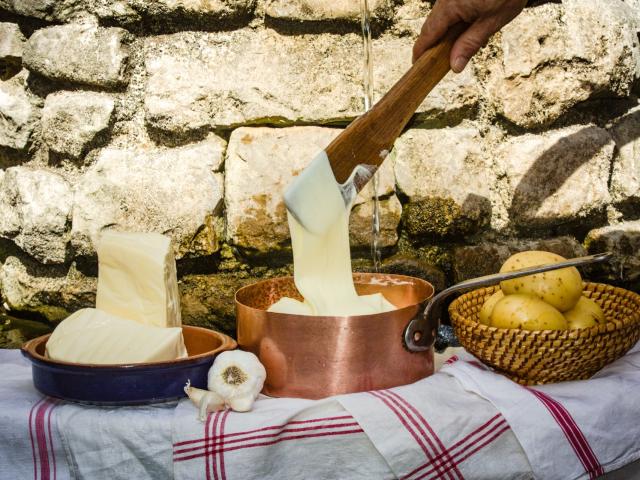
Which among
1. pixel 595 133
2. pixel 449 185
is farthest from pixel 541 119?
pixel 449 185

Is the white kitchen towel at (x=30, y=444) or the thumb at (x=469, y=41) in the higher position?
the thumb at (x=469, y=41)

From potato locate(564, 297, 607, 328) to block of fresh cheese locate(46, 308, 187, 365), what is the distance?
57 cm

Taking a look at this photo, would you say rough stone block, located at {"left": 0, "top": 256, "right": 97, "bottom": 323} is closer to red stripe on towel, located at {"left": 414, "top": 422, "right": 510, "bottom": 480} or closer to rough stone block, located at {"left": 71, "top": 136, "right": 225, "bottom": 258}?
rough stone block, located at {"left": 71, "top": 136, "right": 225, "bottom": 258}

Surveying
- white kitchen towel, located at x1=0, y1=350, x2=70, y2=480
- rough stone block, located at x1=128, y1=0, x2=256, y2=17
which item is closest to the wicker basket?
white kitchen towel, located at x1=0, y1=350, x2=70, y2=480

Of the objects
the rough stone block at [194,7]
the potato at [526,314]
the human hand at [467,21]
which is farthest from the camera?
the rough stone block at [194,7]

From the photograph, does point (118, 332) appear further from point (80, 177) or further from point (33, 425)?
point (80, 177)

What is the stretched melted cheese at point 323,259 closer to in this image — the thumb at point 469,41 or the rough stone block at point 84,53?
the thumb at point 469,41

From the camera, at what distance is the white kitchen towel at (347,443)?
0.87 meters

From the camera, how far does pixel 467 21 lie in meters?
1.14

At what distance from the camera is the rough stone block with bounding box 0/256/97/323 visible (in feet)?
4.30

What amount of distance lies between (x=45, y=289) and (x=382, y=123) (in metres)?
0.74

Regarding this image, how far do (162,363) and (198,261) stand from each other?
0.43 m

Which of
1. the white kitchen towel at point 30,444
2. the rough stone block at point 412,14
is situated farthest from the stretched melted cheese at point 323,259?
the rough stone block at point 412,14

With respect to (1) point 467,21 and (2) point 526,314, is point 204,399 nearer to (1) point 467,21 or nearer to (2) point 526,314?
(2) point 526,314
